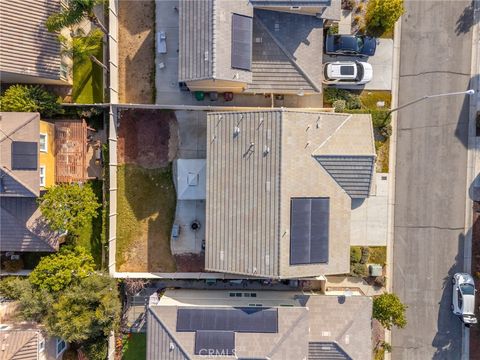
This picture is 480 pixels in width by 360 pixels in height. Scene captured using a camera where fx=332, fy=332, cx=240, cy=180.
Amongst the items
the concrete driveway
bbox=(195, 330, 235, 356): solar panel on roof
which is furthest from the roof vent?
bbox=(195, 330, 235, 356): solar panel on roof

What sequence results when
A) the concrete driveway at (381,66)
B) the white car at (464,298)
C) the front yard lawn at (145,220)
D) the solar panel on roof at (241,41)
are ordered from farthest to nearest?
the concrete driveway at (381,66), the front yard lawn at (145,220), the white car at (464,298), the solar panel on roof at (241,41)

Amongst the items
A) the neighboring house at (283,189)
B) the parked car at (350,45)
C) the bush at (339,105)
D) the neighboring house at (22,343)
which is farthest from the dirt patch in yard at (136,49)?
the neighboring house at (22,343)

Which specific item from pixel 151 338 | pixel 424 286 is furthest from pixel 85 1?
pixel 424 286

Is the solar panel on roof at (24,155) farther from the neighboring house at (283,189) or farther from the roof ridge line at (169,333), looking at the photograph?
the roof ridge line at (169,333)

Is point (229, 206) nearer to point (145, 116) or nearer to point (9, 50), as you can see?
point (145, 116)

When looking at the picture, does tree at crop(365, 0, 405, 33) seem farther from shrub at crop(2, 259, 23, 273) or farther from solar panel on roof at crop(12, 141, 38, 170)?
shrub at crop(2, 259, 23, 273)

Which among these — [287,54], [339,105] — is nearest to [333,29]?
[287,54]
